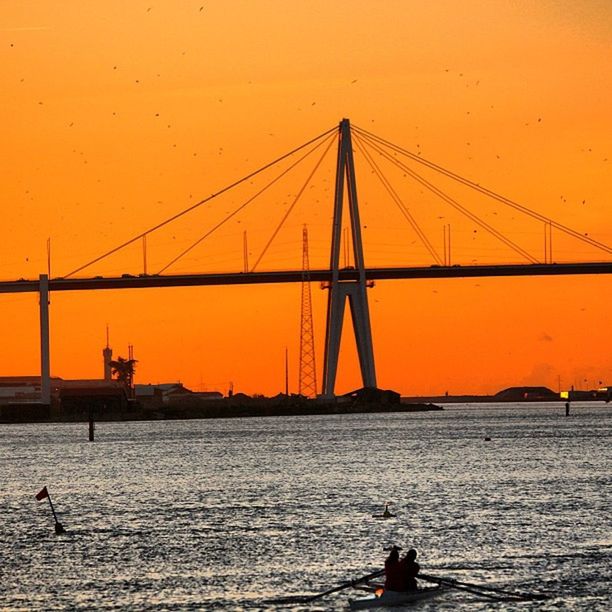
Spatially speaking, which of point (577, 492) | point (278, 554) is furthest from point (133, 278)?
point (278, 554)

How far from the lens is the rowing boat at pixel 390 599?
30250mm

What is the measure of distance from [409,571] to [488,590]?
1.89 metres

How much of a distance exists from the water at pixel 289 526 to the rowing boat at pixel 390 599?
31 centimetres

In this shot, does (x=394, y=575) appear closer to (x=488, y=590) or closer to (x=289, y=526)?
(x=488, y=590)

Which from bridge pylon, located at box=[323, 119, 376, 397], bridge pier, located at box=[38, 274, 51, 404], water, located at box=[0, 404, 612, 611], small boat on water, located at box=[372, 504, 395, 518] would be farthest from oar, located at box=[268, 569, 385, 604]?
bridge pier, located at box=[38, 274, 51, 404]

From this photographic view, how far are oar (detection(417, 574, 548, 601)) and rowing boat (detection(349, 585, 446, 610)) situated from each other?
527mm

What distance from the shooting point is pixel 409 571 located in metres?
30.8

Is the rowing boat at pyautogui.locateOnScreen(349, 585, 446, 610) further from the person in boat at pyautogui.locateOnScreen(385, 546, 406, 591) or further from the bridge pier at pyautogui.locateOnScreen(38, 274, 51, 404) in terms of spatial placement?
the bridge pier at pyautogui.locateOnScreen(38, 274, 51, 404)

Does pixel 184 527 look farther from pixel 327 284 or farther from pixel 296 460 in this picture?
pixel 327 284

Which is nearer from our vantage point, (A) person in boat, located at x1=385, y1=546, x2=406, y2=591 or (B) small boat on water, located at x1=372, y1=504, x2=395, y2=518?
(A) person in boat, located at x1=385, y1=546, x2=406, y2=591

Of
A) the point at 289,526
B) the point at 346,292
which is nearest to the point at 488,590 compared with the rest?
the point at 289,526

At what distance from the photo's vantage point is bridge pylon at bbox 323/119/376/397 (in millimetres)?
114062

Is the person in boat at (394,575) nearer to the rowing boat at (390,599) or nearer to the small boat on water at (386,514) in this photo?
the rowing boat at (390,599)

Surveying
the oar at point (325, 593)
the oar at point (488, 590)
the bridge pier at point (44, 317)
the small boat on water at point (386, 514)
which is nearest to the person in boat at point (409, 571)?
the oar at point (488, 590)
